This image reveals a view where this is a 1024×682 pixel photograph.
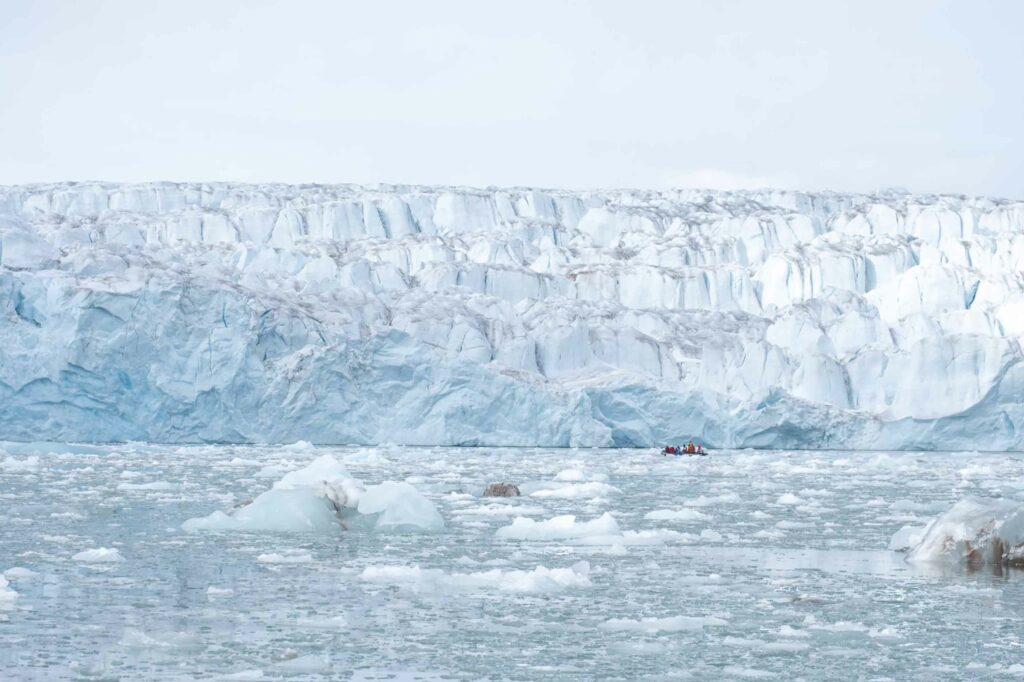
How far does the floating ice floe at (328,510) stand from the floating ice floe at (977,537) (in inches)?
156

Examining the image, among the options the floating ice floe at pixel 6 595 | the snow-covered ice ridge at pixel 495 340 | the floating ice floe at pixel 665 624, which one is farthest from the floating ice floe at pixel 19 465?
the floating ice floe at pixel 665 624

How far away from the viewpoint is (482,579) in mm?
7824

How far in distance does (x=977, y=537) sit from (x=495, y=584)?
143 inches

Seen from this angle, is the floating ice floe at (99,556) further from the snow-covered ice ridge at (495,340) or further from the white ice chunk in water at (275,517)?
the snow-covered ice ridge at (495,340)

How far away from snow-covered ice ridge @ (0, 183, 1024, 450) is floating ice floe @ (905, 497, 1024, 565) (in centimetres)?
1835

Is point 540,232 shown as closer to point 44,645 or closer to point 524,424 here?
point 524,424

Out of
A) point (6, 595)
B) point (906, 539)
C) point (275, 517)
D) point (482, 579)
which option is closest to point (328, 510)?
point (275, 517)

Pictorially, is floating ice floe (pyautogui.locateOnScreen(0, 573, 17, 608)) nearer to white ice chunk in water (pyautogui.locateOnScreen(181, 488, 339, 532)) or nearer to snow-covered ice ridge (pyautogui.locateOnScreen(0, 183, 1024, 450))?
white ice chunk in water (pyautogui.locateOnScreen(181, 488, 339, 532))

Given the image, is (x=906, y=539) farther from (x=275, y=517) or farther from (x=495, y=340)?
(x=495, y=340)

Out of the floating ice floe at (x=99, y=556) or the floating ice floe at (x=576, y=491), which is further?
the floating ice floe at (x=576, y=491)

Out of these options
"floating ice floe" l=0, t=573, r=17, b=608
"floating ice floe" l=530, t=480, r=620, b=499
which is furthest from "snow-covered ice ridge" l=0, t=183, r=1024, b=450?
"floating ice floe" l=0, t=573, r=17, b=608

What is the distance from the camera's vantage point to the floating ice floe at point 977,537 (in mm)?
9016

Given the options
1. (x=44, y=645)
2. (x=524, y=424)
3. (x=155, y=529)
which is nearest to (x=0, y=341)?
(x=524, y=424)

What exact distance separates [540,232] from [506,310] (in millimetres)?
16079
